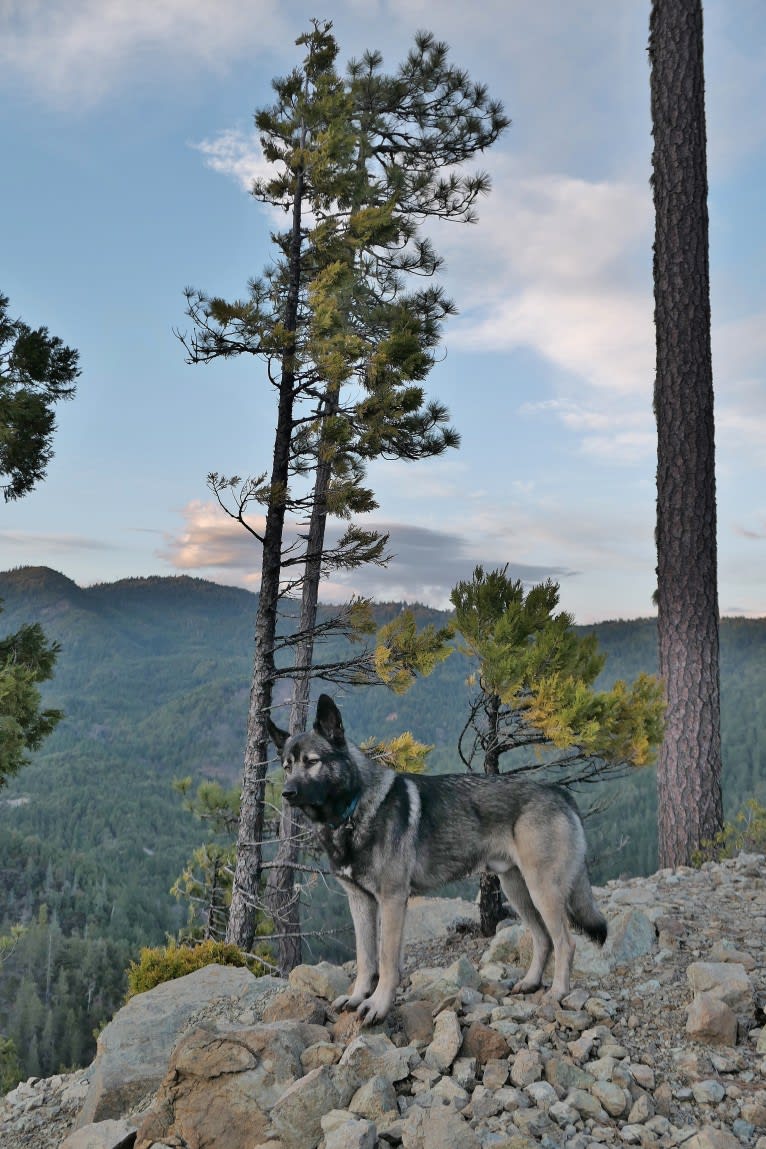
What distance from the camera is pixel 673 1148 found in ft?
14.6

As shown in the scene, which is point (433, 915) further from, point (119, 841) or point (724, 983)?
point (119, 841)

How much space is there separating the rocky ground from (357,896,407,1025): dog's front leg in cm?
12

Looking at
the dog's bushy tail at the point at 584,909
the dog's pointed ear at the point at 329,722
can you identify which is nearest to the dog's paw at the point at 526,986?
the dog's bushy tail at the point at 584,909

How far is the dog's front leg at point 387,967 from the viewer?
5297 mm

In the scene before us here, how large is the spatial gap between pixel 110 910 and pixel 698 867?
10655 centimetres

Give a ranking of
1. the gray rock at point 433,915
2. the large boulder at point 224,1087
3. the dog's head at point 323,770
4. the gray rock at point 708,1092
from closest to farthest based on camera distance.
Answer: the large boulder at point 224,1087 → the gray rock at point 708,1092 → the dog's head at point 323,770 → the gray rock at point 433,915

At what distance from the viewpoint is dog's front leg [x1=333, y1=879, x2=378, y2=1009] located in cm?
564

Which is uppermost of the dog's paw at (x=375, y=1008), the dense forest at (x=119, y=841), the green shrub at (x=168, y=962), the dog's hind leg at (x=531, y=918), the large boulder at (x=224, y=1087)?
the dog's hind leg at (x=531, y=918)

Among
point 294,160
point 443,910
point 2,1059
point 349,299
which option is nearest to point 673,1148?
point 443,910

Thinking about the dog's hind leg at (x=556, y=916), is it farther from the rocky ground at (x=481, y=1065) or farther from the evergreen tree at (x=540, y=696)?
the evergreen tree at (x=540, y=696)

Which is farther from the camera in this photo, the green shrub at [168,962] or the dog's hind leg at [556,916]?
the green shrub at [168,962]

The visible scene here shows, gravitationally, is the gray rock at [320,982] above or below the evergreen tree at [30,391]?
below

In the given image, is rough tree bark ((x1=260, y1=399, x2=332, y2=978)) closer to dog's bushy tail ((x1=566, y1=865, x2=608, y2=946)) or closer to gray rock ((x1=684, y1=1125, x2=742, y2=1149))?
dog's bushy tail ((x1=566, y1=865, x2=608, y2=946))

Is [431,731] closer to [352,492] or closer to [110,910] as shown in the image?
[110,910]
